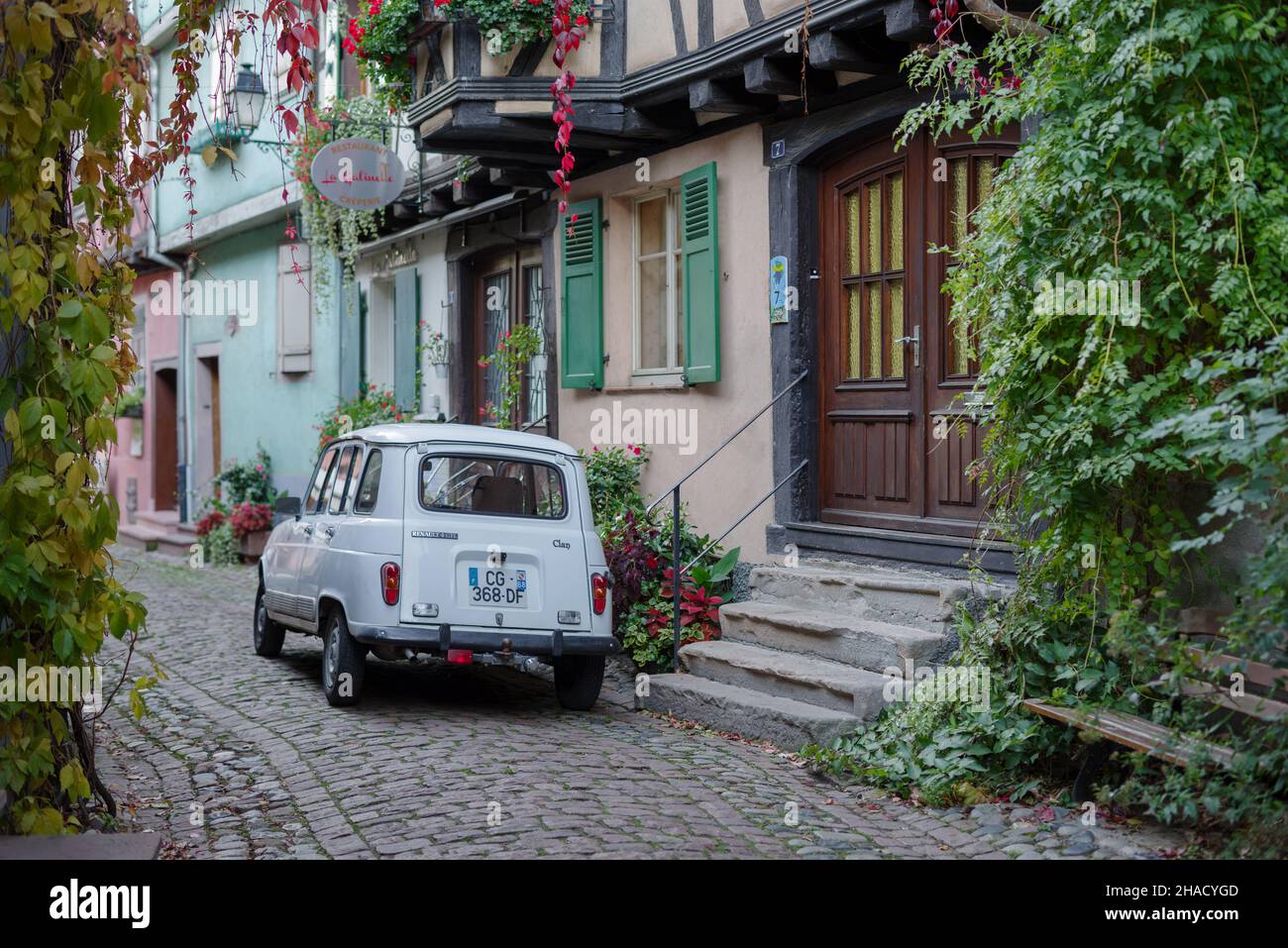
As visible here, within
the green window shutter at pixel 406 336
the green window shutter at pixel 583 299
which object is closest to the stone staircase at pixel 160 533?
the green window shutter at pixel 406 336

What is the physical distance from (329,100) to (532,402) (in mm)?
4127

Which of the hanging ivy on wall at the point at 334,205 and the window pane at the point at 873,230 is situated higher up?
the hanging ivy on wall at the point at 334,205

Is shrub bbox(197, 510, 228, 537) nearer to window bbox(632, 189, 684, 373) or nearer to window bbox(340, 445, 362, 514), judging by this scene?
window bbox(632, 189, 684, 373)

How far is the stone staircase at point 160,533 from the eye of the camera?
799 inches

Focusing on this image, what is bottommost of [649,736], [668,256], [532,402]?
[649,736]

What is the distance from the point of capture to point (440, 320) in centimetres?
1546

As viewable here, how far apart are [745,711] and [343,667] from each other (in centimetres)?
A: 230

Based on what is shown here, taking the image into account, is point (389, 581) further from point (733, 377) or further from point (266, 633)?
point (733, 377)

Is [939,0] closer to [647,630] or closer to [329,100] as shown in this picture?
[647,630]

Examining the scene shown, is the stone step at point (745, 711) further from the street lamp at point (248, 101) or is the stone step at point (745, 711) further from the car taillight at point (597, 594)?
the street lamp at point (248, 101)

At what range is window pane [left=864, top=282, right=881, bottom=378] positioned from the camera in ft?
31.0

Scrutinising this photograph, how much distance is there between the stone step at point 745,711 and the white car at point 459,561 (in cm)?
46
